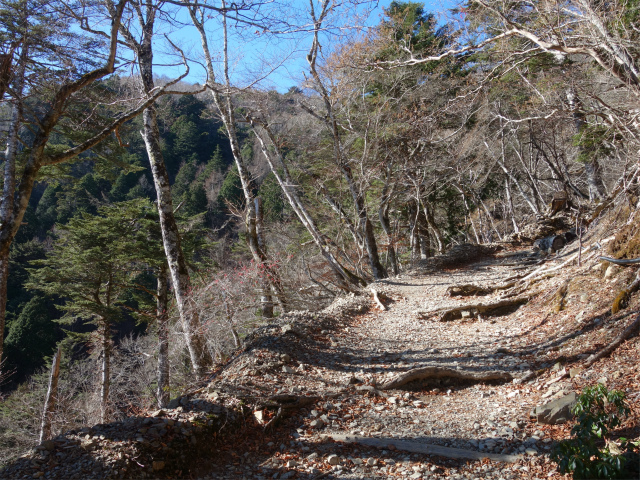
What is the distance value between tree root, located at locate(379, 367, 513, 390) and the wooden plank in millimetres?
992

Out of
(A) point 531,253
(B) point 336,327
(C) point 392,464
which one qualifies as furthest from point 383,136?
(C) point 392,464

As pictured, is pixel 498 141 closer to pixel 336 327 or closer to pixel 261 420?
pixel 336 327

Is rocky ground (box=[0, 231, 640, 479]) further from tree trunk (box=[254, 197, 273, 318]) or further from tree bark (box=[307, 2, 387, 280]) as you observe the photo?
tree bark (box=[307, 2, 387, 280])

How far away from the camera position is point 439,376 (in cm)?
427

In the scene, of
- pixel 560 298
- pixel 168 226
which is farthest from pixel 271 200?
pixel 560 298

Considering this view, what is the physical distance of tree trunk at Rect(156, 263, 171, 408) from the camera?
7328 mm

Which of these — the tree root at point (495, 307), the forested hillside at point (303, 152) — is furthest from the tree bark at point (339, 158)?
the tree root at point (495, 307)

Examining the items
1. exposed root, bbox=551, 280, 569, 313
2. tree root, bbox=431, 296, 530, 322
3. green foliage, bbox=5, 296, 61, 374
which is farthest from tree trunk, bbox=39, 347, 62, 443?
green foliage, bbox=5, 296, 61, 374

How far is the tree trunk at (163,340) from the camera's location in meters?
7.33

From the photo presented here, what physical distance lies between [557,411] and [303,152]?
1311 centimetres

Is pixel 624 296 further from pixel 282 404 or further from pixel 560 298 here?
pixel 282 404

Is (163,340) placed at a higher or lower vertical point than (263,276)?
lower

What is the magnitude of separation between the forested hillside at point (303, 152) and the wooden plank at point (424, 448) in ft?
9.97

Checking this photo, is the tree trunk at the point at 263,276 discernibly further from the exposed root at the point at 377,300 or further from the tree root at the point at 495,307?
the tree root at the point at 495,307
